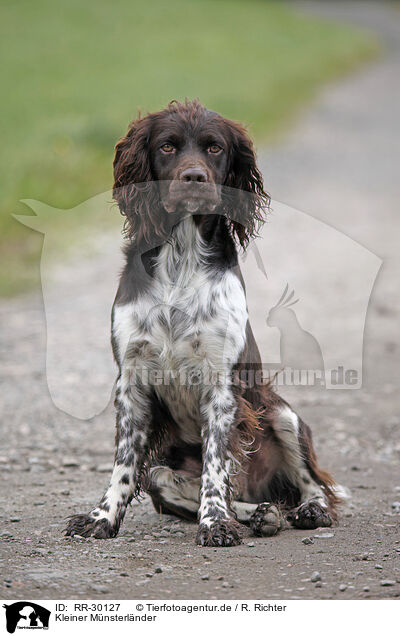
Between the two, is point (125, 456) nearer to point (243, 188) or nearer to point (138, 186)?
point (138, 186)

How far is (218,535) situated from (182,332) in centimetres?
86

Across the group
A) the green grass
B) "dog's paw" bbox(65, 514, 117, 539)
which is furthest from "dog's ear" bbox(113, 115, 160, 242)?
the green grass

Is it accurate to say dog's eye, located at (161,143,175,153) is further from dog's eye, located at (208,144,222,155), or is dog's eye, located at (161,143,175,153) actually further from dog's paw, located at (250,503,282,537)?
dog's paw, located at (250,503,282,537)

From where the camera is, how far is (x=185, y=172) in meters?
4.08

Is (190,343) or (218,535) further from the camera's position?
(190,343)

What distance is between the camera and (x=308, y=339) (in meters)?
8.29

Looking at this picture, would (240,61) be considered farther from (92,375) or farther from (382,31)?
(92,375)

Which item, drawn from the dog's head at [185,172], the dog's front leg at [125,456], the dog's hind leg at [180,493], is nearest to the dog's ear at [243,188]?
the dog's head at [185,172]

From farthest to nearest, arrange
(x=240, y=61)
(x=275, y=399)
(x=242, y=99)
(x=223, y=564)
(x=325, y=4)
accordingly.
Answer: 1. (x=325, y=4)
2. (x=240, y=61)
3. (x=242, y=99)
4. (x=275, y=399)
5. (x=223, y=564)

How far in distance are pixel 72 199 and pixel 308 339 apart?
5301 mm

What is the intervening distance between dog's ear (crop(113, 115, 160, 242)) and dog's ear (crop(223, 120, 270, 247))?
35 cm

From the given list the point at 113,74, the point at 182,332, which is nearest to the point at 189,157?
the point at 182,332

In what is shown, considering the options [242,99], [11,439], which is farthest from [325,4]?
[11,439]

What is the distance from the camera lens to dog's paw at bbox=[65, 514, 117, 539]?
13.5 ft
